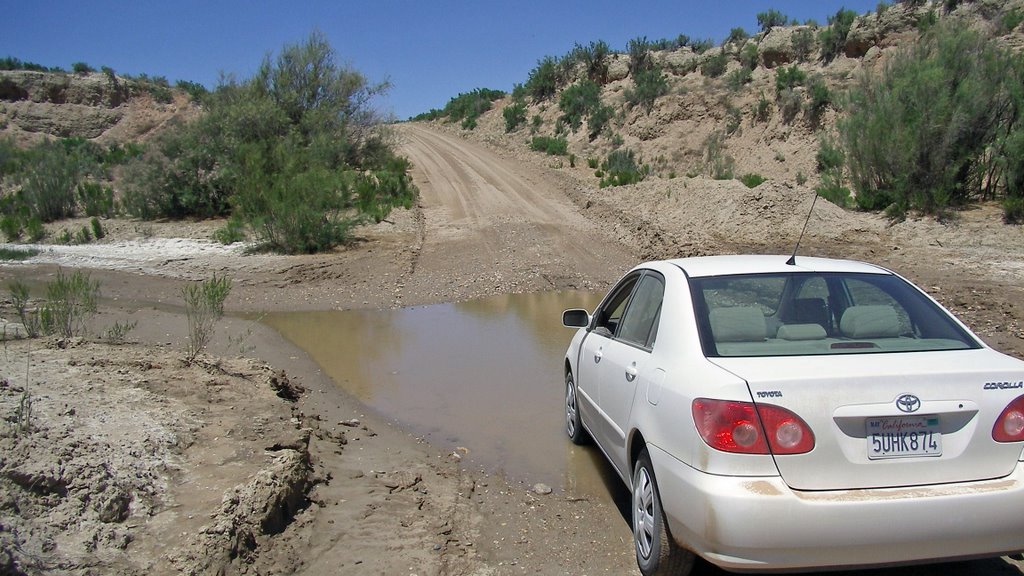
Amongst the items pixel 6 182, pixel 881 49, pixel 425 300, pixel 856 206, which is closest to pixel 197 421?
pixel 425 300

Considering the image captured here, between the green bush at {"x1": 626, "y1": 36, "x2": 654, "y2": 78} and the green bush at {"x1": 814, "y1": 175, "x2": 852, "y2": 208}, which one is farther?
the green bush at {"x1": 626, "y1": 36, "x2": 654, "y2": 78}

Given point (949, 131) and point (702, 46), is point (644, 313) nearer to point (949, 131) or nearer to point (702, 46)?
point (949, 131)

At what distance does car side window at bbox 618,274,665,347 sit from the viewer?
4551mm

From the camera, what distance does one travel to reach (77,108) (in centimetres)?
4238

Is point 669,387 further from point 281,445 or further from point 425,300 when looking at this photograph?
point 425,300

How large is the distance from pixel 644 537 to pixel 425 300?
34.6 feet

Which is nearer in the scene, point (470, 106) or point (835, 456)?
point (835, 456)

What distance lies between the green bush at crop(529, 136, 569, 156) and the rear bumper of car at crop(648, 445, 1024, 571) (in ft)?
109

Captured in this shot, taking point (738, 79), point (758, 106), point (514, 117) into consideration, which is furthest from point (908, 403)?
point (514, 117)

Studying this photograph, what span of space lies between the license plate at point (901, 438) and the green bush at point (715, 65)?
3787 cm

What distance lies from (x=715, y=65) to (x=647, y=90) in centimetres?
414

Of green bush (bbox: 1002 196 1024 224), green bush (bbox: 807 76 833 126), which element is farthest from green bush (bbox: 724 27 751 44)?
green bush (bbox: 1002 196 1024 224)

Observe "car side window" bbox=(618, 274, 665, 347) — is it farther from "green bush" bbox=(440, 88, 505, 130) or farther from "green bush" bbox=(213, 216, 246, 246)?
"green bush" bbox=(440, 88, 505, 130)

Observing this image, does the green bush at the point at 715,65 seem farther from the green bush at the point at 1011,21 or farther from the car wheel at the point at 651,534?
the car wheel at the point at 651,534
